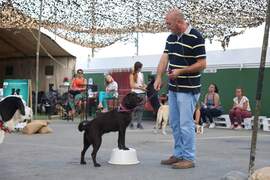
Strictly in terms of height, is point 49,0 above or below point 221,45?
above

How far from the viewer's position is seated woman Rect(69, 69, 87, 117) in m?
16.5

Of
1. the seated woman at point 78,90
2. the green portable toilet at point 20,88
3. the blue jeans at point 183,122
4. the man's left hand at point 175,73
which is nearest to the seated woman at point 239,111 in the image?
the seated woman at point 78,90

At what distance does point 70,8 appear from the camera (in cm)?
1564

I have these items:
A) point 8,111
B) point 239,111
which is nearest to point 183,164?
point 8,111

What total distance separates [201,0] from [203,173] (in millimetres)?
9382

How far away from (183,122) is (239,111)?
30.1 ft

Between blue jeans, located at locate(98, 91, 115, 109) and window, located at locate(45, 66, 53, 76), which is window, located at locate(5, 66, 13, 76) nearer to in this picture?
window, located at locate(45, 66, 53, 76)

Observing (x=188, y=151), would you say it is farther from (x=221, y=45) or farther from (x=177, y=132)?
(x=221, y=45)

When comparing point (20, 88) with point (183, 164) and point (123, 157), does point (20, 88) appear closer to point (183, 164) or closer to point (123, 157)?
point (123, 157)

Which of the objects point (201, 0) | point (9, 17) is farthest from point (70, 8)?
point (201, 0)

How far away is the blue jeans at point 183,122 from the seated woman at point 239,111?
8903 mm

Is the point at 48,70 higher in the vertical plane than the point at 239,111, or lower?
higher

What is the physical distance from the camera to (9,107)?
205 inches

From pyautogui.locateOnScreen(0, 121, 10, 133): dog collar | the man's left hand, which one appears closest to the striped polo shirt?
the man's left hand
